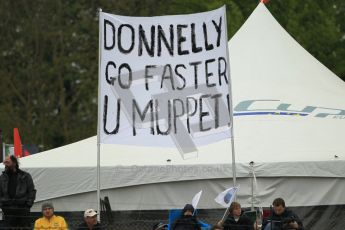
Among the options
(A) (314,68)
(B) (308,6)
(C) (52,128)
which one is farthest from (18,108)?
(A) (314,68)

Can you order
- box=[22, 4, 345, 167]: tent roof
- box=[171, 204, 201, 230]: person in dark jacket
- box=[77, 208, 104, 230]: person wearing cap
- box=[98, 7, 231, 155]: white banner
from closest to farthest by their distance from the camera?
1. box=[77, 208, 104, 230]: person wearing cap
2. box=[171, 204, 201, 230]: person in dark jacket
3. box=[98, 7, 231, 155]: white banner
4. box=[22, 4, 345, 167]: tent roof

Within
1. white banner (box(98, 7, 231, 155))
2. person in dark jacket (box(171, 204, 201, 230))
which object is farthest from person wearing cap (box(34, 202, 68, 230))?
person in dark jacket (box(171, 204, 201, 230))

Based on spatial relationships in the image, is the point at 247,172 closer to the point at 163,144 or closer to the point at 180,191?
the point at 180,191

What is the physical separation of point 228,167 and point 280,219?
3.19 m

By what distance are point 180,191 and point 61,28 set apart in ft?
76.0

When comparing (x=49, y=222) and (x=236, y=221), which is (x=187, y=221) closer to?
(x=236, y=221)

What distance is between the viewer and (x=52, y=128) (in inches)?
1580

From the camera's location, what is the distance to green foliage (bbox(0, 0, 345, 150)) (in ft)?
130

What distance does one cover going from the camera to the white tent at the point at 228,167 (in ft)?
57.3

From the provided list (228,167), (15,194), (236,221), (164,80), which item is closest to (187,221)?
(236,221)

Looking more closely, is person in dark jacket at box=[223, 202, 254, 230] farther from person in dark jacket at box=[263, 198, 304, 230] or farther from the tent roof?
the tent roof

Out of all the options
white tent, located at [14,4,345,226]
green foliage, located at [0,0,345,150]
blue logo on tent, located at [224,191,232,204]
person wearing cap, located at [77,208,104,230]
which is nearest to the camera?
person wearing cap, located at [77,208,104,230]

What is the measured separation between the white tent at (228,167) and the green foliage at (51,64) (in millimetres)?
20328

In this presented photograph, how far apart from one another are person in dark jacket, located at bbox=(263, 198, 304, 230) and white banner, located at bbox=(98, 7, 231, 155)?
48.1 inches
